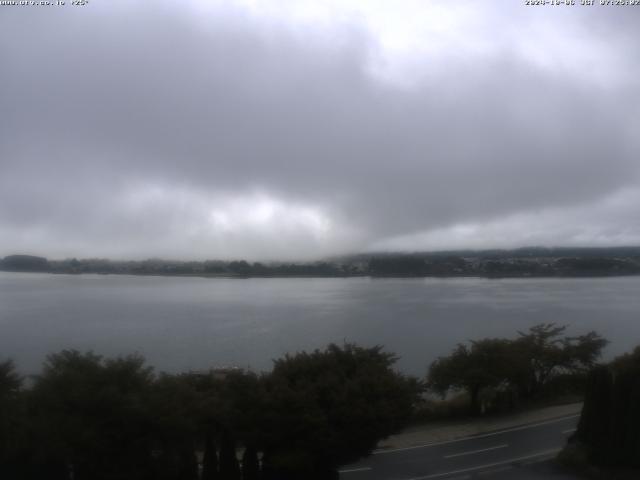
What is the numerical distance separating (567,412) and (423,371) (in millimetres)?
11292

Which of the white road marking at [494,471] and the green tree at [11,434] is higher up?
the green tree at [11,434]

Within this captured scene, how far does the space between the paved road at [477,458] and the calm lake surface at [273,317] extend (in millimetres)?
13277

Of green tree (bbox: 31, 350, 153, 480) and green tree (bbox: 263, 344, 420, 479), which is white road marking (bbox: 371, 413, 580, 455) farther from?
green tree (bbox: 31, 350, 153, 480)

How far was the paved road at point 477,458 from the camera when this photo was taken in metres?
13.4

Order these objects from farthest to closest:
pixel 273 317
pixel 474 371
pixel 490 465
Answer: pixel 273 317, pixel 474 371, pixel 490 465

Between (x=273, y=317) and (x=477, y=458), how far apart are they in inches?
1435

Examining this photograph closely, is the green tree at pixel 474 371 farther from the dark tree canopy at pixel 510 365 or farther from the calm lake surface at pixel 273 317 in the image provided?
the calm lake surface at pixel 273 317

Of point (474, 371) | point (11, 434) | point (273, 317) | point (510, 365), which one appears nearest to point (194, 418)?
point (11, 434)

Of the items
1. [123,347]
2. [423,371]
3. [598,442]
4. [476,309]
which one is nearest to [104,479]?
[598,442]

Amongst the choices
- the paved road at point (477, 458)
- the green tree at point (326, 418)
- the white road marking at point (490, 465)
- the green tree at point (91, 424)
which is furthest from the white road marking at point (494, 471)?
the green tree at point (91, 424)

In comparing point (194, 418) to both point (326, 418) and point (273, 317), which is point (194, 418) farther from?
point (273, 317)

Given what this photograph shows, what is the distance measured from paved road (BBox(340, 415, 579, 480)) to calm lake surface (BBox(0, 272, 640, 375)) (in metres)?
13.3

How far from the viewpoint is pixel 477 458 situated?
14.8 metres

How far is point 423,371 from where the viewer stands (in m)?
30.8
